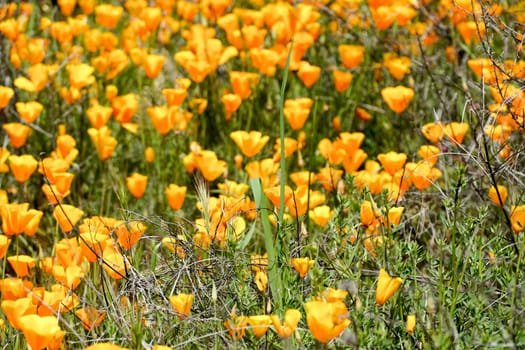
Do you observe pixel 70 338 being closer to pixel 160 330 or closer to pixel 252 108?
pixel 160 330

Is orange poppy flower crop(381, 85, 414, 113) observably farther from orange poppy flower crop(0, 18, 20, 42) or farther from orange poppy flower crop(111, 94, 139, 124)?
orange poppy flower crop(0, 18, 20, 42)

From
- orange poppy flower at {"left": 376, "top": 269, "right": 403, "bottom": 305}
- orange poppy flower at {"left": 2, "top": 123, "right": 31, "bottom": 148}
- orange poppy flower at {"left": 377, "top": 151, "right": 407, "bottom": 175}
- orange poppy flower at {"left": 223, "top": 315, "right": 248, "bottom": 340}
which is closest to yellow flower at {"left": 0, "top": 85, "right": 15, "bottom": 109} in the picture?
orange poppy flower at {"left": 2, "top": 123, "right": 31, "bottom": 148}

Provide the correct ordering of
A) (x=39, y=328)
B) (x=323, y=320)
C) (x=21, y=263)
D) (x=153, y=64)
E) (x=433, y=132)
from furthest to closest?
(x=153, y=64) → (x=433, y=132) → (x=21, y=263) → (x=39, y=328) → (x=323, y=320)

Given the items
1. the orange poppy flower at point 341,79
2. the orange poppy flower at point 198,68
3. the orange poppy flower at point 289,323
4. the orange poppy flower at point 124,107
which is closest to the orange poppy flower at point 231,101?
the orange poppy flower at point 198,68

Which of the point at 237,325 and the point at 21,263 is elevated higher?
the point at 237,325

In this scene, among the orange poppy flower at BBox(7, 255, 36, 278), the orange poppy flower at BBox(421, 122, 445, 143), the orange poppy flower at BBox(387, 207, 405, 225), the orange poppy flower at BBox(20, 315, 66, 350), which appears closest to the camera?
the orange poppy flower at BBox(20, 315, 66, 350)

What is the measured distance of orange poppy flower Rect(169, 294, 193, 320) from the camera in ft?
6.71

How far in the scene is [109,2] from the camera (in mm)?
5766

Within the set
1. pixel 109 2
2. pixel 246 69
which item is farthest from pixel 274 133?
pixel 109 2

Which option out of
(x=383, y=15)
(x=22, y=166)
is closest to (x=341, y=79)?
(x=383, y=15)

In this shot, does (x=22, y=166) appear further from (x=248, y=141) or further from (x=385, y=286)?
(x=385, y=286)

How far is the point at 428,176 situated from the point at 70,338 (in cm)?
114

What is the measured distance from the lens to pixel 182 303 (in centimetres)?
206

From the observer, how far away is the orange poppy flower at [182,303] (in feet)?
6.71
